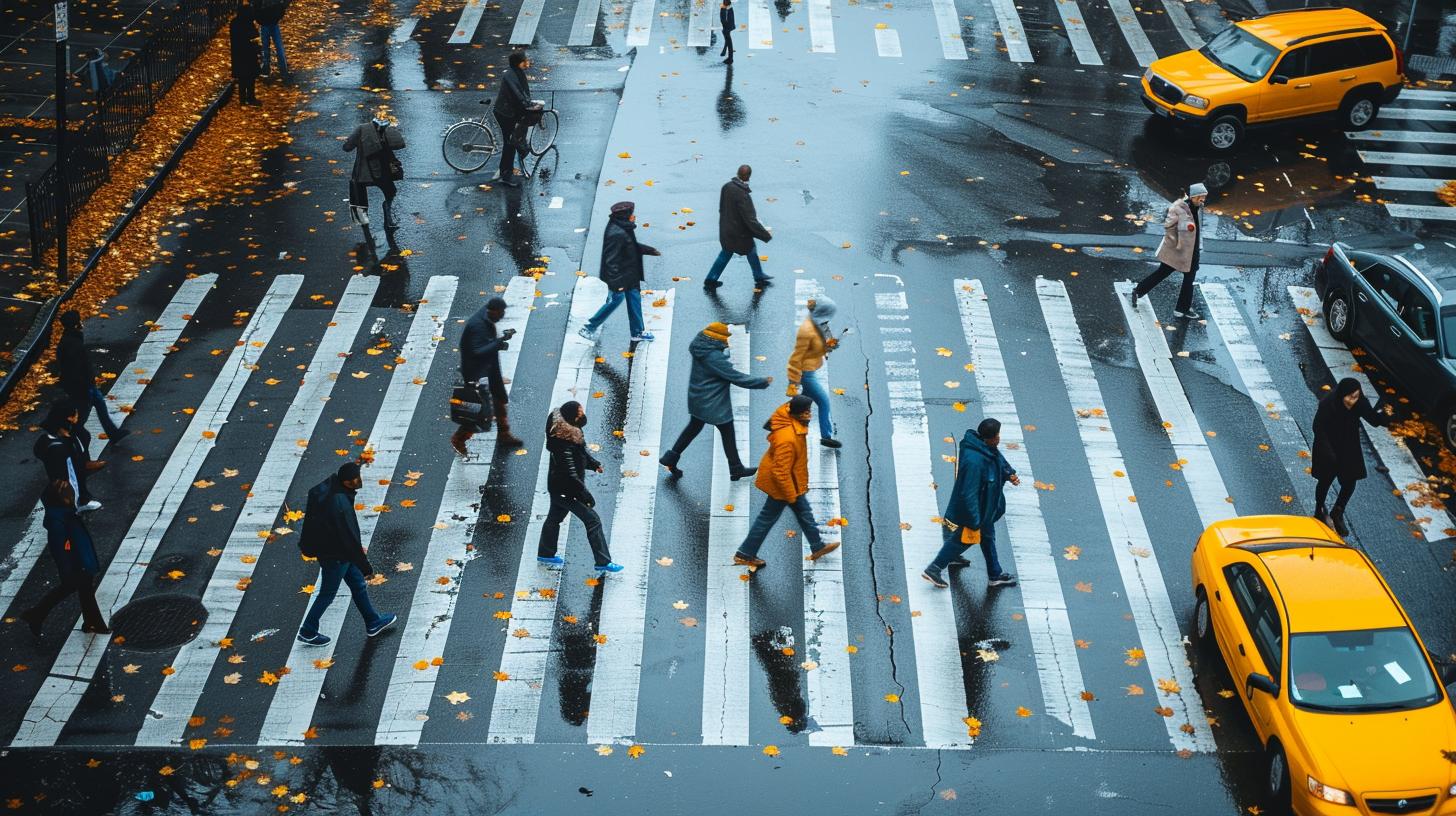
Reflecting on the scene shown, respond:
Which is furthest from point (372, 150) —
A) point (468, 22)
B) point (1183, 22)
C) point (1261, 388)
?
point (1183, 22)

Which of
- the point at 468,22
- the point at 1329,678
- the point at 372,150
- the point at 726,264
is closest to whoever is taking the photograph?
the point at 1329,678

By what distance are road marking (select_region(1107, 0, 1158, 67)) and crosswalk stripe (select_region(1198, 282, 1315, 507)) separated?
9.32m

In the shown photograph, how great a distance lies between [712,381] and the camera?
508 inches

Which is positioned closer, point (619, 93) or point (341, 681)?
point (341, 681)

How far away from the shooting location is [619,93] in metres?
23.2

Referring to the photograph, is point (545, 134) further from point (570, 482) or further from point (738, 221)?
point (570, 482)

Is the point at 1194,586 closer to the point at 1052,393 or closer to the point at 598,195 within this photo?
the point at 1052,393

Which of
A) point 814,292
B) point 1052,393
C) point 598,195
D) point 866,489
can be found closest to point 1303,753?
point 866,489

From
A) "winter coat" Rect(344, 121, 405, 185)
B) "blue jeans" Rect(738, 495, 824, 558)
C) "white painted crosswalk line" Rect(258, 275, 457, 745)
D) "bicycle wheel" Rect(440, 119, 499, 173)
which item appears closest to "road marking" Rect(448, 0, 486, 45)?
"bicycle wheel" Rect(440, 119, 499, 173)

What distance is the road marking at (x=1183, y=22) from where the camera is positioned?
26.3m

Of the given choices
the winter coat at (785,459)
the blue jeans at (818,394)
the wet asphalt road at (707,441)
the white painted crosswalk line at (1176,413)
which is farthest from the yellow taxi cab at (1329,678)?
the blue jeans at (818,394)

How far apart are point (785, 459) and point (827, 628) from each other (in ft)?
4.65

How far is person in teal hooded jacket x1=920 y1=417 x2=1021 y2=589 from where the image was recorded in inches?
445

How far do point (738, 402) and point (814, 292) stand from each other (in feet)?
9.01
